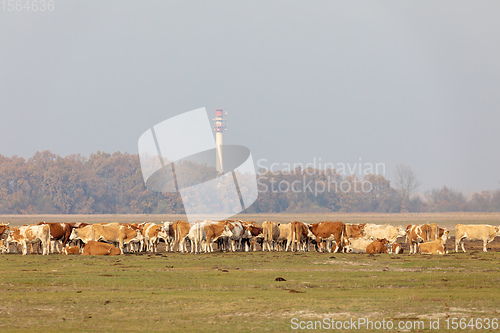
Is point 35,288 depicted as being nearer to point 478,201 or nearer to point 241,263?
point 241,263

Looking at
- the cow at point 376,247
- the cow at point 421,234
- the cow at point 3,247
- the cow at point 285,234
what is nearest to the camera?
the cow at point 376,247

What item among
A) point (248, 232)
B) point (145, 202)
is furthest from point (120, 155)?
point (248, 232)

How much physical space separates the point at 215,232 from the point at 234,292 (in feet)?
60.6

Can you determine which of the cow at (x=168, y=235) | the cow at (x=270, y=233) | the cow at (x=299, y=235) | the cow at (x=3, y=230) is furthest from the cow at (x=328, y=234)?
the cow at (x=3, y=230)

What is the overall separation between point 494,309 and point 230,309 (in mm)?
6071

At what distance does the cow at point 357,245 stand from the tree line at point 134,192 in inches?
4197

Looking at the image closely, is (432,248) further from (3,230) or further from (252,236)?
(3,230)

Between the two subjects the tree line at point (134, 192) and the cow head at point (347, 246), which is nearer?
the cow head at point (347, 246)

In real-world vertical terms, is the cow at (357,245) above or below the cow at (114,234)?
below

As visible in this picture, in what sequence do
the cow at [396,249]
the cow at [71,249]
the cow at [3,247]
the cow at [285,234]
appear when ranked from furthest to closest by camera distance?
the cow at [285,234] → the cow at [3,247] → the cow at [396,249] → the cow at [71,249]

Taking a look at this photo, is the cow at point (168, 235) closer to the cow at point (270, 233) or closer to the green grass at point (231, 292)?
the cow at point (270, 233)

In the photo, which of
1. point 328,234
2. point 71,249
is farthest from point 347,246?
point 71,249

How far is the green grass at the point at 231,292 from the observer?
1502cm

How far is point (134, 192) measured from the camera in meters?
147
